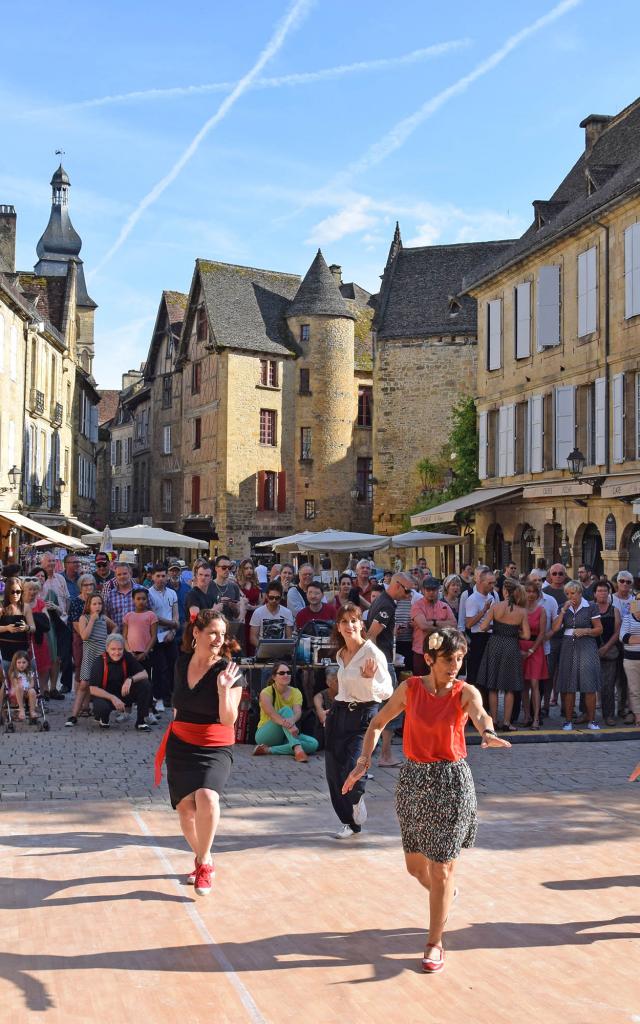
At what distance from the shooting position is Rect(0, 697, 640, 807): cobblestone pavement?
876 centimetres

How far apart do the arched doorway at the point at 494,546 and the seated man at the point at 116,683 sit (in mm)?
19231

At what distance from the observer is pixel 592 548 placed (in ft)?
82.9

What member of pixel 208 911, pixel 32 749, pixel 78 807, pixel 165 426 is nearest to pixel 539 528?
pixel 32 749

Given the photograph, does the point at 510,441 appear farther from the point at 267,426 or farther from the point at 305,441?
the point at 305,441

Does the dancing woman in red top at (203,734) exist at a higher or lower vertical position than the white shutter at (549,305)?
lower

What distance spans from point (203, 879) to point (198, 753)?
0.66 metres

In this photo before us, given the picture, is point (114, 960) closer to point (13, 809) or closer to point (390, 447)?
point (13, 809)

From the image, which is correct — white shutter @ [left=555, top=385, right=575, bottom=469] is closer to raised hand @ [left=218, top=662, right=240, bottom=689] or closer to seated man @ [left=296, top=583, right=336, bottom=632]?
seated man @ [left=296, top=583, right=336, bottom=632]

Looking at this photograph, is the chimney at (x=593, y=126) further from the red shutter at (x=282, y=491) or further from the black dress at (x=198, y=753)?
the black dress at (x=198, y=753)

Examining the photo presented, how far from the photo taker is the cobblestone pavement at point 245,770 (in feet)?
28.7

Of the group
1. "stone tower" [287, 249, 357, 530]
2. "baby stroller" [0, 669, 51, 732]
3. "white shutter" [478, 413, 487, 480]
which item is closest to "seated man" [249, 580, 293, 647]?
"baby stroller" [0, 669, 51, 732]

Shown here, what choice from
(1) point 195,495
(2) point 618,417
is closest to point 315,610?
(2) point 618,417

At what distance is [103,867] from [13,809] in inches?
64.7

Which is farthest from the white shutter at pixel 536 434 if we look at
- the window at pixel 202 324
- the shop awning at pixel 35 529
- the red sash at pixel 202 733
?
the window at pixel 202 324
